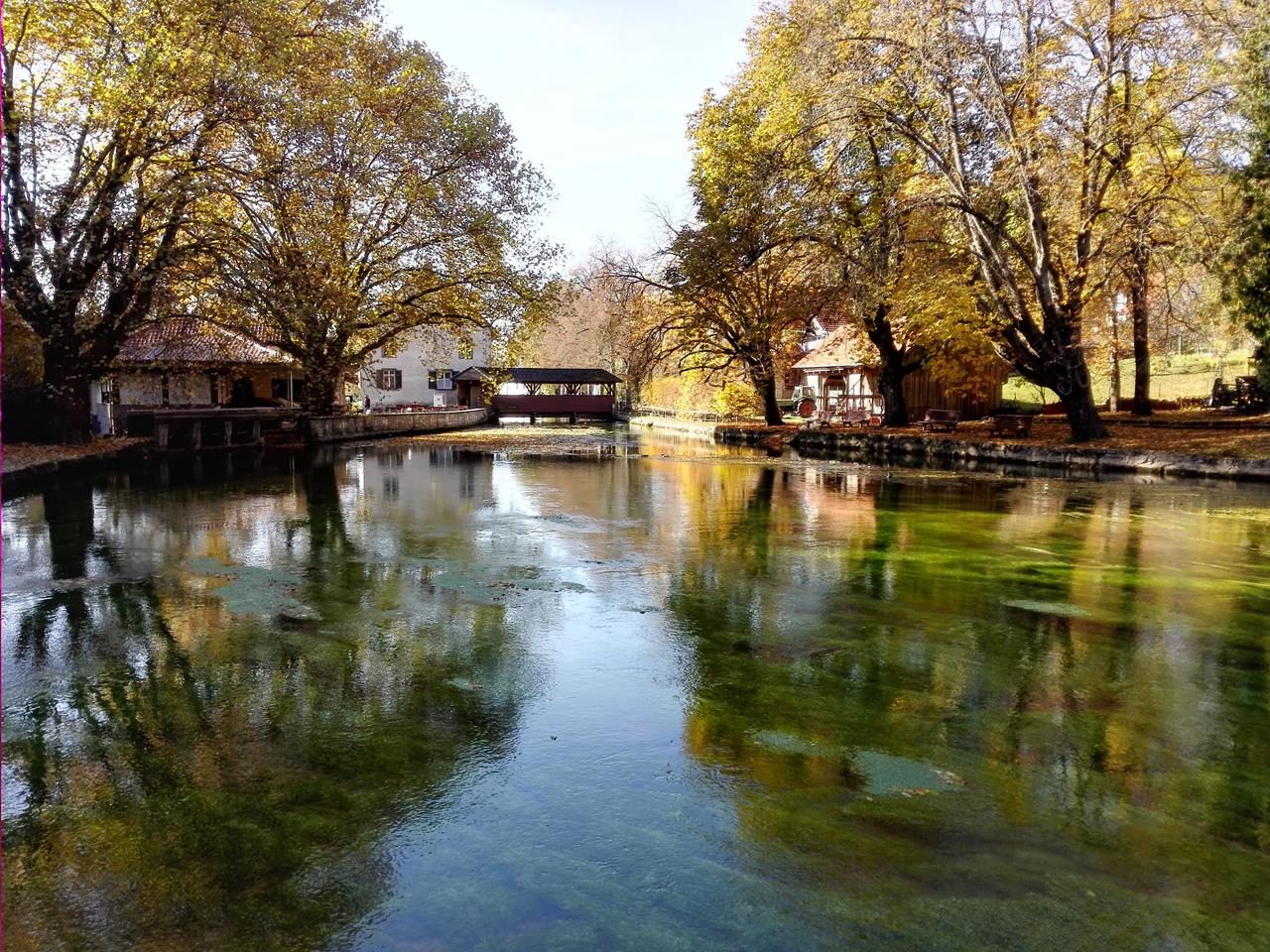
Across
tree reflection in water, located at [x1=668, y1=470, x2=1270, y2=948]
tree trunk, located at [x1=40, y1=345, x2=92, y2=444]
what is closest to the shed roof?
tree trunk, located at [x1=40, y1=345, x2=92, y2=444]

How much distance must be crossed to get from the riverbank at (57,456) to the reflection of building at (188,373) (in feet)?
12.1

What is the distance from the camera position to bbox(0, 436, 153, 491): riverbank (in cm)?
1602

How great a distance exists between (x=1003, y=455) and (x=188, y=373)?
25900mm

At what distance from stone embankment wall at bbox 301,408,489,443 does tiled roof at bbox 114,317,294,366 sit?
4177 mm

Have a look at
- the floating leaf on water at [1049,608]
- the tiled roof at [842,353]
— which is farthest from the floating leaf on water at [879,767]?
the tiled roof at [842,353]

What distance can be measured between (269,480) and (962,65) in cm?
1690

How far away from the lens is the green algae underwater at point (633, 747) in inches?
121

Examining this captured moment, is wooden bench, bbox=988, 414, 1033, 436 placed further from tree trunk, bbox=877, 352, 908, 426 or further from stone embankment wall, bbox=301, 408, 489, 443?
stone embankment wall, bbox=301, 408, 489, 443

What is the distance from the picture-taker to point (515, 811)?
3758 mm

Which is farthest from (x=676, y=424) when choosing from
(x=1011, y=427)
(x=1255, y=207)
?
(x=1255, y=207)

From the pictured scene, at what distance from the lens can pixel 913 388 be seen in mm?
34469

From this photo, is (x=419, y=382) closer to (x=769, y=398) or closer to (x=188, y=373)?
(x=188, y=373)

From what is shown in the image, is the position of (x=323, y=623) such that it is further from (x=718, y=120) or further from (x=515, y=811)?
(x=718, y=120)

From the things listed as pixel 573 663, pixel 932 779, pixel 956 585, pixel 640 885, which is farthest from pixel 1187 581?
pixel 640 885
